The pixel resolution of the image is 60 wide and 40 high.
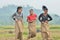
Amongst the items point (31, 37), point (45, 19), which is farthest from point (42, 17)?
point (31, 37)

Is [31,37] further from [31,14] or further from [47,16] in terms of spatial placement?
[47,16]

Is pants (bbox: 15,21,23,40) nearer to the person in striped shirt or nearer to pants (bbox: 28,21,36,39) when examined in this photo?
the person in striped shirt

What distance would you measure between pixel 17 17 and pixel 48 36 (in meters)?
1.97

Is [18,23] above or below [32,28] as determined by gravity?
above

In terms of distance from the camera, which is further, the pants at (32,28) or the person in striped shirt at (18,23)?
the pants at (32,28)

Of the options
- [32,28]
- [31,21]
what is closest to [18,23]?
[31,21]

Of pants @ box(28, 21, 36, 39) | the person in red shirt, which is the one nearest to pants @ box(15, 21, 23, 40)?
the person in red shirt

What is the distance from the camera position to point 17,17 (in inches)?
688

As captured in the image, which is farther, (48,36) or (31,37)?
(31,37)

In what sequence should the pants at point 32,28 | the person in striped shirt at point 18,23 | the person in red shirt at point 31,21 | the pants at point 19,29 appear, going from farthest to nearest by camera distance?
the pants at point 32,28, the person in red shirt at point 31,21, the pants at point 19,29, the person in striped shirt at point 18,23

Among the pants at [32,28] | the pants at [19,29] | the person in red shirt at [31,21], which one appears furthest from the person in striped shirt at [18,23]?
the pants at [32,28]

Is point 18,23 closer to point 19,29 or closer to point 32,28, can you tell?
point 19,29

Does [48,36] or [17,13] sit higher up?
[17,13]

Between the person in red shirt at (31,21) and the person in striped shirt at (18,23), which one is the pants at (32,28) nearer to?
the person in red shirt at (31,21)
